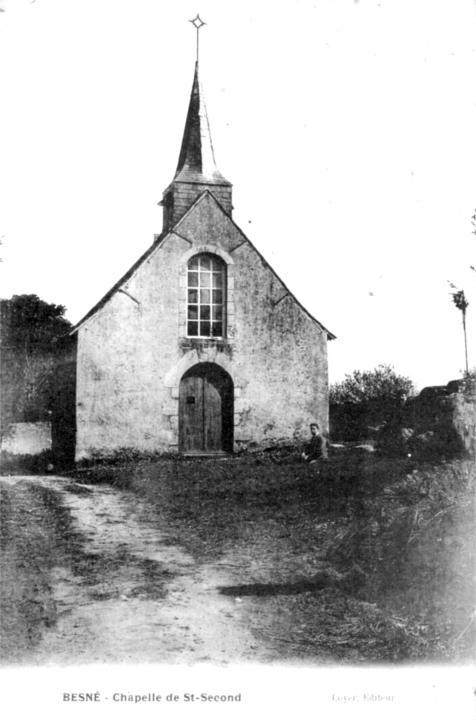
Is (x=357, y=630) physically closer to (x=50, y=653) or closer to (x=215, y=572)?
(x=215, y=572)

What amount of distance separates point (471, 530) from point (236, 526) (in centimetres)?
358

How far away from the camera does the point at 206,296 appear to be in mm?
16719

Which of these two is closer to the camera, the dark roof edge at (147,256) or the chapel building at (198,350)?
the chapel building at (198,350)

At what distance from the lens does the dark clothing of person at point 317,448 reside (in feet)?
42.0

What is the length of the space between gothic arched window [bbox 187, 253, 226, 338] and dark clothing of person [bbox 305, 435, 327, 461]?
472 cm

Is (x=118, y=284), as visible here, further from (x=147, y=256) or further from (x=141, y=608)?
(x=141, y=608)

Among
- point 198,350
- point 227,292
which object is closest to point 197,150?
point 227,292

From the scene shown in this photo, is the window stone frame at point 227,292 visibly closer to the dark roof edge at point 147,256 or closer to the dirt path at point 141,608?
the dark roof edge at point 147,256

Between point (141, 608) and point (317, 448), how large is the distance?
7.99 meters

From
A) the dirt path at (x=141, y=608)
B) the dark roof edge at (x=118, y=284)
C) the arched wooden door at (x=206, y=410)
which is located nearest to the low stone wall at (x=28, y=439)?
the dark roof edge at (x=118, y=284)

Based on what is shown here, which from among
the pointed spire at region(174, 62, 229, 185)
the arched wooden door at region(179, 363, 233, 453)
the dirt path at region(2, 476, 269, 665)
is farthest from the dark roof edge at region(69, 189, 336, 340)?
the dirt path at region(2, 476, 269, 665)

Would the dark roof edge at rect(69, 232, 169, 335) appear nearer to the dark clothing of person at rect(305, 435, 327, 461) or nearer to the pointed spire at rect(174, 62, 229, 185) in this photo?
the pointed spire at rect(174, 62, 229, 185)

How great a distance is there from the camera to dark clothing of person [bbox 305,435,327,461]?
12805 millimetres

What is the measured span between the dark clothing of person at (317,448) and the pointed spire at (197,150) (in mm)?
7949
